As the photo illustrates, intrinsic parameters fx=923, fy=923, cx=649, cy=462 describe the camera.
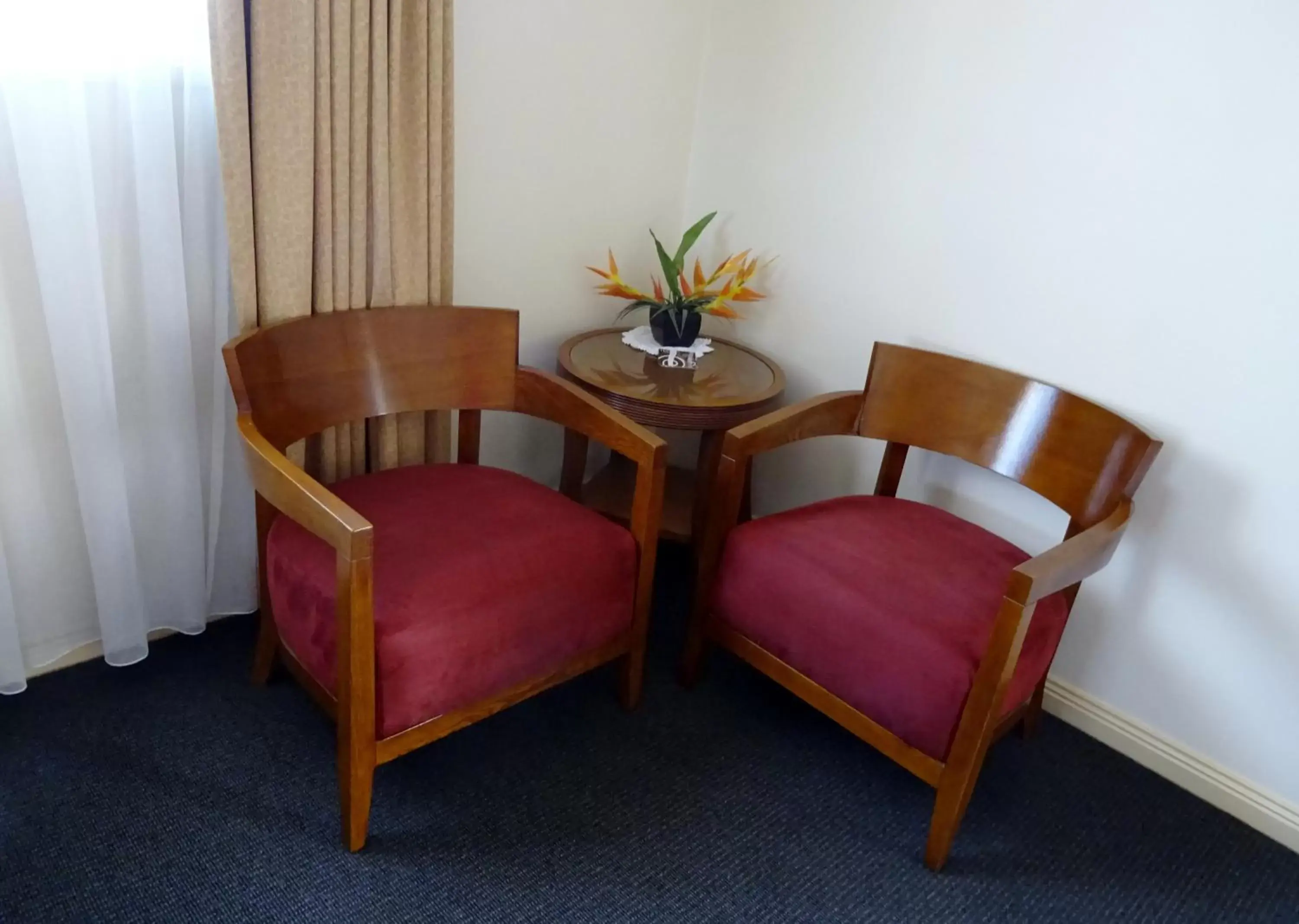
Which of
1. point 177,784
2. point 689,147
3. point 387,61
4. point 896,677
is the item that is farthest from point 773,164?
point 177,784

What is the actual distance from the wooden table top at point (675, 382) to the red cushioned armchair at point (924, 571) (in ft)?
0.51

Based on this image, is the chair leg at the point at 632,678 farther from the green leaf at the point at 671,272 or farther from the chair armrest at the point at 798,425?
the green leaf at the point at 671,272

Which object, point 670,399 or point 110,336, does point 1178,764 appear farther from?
point 110,336

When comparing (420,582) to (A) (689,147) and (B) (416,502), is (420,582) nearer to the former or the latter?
(B) (416,502)

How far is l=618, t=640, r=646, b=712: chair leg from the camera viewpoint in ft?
6.18

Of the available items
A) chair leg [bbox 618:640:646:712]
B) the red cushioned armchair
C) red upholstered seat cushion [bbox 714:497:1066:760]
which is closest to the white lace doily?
the red cushioned armchair

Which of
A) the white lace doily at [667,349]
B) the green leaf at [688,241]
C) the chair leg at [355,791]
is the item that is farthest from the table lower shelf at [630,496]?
the chair leg at [355,791]

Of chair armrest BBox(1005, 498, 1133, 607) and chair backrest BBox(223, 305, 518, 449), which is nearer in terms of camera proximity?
chair armrest BBox(1005, 498, 1133, 607)

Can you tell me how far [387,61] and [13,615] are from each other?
1218 millimetres

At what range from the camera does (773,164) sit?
2.32m

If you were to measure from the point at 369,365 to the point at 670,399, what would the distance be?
614 millimetres

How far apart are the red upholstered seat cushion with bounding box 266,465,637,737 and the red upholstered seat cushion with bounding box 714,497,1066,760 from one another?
26 cm

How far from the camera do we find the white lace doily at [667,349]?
2203 mm

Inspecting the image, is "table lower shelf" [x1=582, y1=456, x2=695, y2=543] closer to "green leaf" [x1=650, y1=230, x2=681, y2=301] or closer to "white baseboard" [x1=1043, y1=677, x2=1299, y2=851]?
"green leaf" [x1=650, y1=230, x2=681, y2=301]
